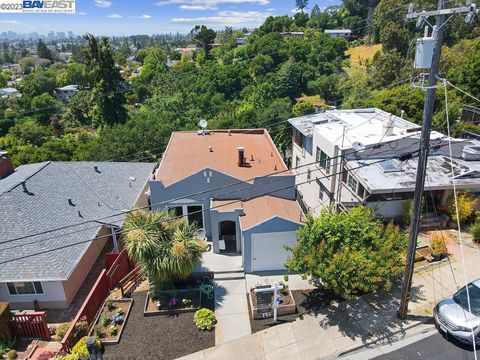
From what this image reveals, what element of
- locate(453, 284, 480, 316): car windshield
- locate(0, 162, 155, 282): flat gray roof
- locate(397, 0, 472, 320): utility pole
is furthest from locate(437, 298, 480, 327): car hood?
locate(0, 162, 155, 282): flat gray roof

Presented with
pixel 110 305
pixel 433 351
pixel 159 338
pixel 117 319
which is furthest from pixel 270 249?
pixel 110 305

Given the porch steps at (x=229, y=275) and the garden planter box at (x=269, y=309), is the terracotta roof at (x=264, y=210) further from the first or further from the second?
the garden planter box at (x=269, y=309)

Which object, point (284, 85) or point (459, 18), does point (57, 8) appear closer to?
point (284, 85)

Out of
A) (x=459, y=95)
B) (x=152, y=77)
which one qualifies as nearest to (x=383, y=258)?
(x=459, y=95)

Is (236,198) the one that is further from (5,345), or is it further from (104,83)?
(104,83)

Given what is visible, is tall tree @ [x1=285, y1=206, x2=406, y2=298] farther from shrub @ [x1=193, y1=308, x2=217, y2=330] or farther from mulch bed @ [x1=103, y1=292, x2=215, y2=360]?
mulch bed @ [x1=103, y1=292, x2=215, y2=360]

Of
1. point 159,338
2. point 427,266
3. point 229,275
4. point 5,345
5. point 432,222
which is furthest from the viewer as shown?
point 432,222

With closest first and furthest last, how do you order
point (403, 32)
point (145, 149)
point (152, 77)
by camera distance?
point (145, 149), point (403, 32), point (152, 77)

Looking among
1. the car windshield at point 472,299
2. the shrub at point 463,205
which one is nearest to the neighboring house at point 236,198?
the car windshield at point 472,299
